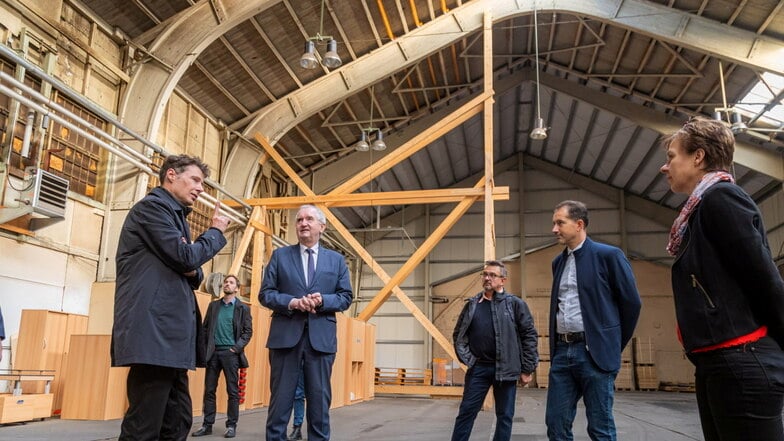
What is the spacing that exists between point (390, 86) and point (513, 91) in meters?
6.37

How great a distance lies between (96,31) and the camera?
9.91 metres

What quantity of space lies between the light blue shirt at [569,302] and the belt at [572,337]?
0.02 meters

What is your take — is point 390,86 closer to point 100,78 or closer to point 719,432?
point 100,78

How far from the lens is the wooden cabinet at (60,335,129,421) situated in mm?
7559

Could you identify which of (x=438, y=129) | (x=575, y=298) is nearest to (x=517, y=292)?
(x=438, y=129)

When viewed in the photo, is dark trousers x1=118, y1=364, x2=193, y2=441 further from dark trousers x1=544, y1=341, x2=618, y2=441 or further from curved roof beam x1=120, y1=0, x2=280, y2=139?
curved roof beam x1=120, y1=0, x2=280, y2=139

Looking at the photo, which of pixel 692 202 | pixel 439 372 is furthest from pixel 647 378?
pixel 692 202

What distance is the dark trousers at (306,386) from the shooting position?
3.39 m

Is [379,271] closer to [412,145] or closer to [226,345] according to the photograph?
[412,145]

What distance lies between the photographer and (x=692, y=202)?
6.63ft

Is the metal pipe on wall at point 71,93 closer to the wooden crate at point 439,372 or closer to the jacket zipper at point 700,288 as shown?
the jacket zipper at point 700,288

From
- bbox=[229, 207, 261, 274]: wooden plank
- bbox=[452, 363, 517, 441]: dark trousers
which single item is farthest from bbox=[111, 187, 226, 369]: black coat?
bbox=[229, 207, 261, 274]: wooden plank

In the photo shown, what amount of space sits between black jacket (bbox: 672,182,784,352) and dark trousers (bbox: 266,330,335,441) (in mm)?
2111

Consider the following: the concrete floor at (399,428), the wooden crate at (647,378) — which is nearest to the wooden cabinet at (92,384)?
the concrete floor at (399,428)
